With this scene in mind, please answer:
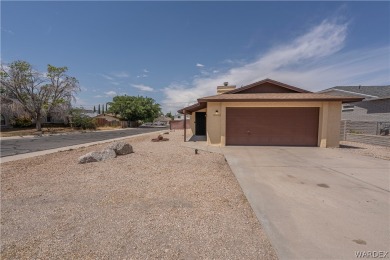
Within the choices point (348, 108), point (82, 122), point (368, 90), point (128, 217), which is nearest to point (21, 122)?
point (82, 122)

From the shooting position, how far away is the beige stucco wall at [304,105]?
1088 cm

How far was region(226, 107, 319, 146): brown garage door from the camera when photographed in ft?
37.2

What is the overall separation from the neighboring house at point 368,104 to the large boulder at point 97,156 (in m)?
19.8

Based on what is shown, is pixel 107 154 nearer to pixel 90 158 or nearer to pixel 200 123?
pixel 90 158

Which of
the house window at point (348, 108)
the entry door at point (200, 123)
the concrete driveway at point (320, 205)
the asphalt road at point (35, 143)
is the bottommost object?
the asphalt road at point (35, 143)

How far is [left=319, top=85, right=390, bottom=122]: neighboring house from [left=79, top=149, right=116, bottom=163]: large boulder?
19.8m

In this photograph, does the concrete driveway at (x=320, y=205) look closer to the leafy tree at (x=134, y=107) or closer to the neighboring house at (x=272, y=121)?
the neighboring house at (x=272, y=121)

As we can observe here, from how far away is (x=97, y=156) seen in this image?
307 inches

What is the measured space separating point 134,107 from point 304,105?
1664 inches

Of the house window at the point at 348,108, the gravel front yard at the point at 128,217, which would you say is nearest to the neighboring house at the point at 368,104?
the house window at the point at 348,108

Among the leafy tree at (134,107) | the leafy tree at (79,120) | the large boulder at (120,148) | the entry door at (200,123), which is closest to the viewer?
the large boulder at (120,148)

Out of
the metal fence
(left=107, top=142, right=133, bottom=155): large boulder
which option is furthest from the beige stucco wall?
(left=107, top=142, right=133, bottom=155): large boulder

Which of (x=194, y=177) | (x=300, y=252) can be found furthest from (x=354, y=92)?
(x=300, y=252)

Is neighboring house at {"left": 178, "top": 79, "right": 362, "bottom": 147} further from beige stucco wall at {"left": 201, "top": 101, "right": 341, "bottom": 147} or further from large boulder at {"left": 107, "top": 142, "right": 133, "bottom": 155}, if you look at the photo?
large boulder at {"left": 107, "top": 142, "right": 133, "bottom": 155}
